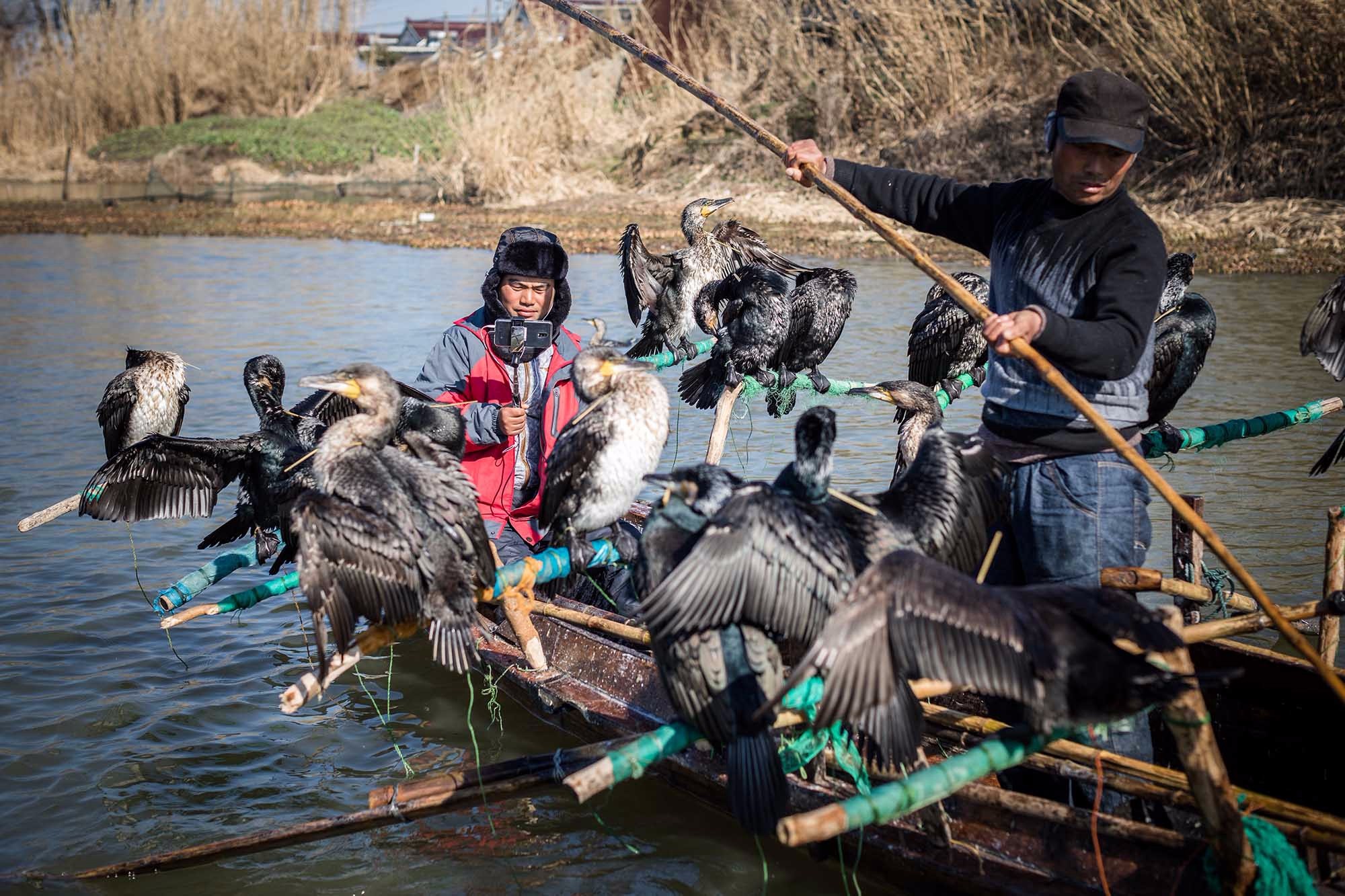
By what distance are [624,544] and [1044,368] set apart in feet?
6.52

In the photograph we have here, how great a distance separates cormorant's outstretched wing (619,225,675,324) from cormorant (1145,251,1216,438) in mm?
2754

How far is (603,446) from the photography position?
150 inches

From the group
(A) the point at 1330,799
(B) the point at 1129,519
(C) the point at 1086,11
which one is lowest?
(A) the point at 1330,799

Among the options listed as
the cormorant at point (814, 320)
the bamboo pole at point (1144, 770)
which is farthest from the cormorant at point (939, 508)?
the cormorant at point (814, 320)

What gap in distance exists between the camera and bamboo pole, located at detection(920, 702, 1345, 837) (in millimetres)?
2740

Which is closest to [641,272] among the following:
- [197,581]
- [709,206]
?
[709,206]

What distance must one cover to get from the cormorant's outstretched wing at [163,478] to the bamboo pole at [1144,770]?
3.14m

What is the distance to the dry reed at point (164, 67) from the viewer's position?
32.4 m

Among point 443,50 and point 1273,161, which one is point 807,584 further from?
point 443,50

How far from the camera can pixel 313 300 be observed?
1474 centimetres

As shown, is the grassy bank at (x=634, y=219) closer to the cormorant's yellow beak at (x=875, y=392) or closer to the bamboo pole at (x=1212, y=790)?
the cormorant's yellow beak at (x=875, y=392)

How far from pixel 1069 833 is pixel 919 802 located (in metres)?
0.76

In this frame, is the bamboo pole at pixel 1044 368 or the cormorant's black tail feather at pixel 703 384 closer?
the bamboo pole at pixel 1044 368

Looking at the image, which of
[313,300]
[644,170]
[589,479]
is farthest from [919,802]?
[644,170]
